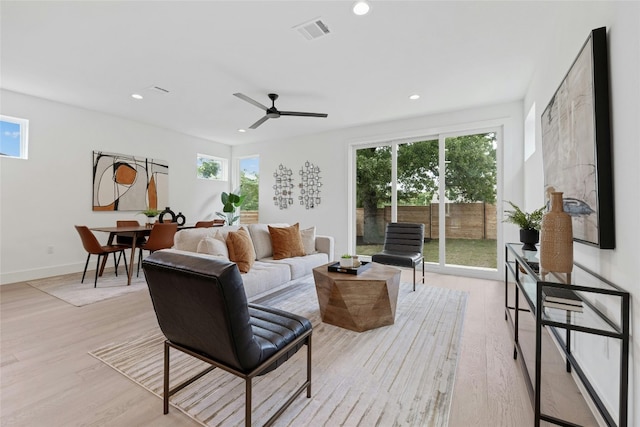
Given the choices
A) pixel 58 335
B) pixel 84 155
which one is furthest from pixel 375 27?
pixel 84 155

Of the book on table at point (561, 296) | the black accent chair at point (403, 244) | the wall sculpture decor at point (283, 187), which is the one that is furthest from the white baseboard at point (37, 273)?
the book on table at point (561, 296)

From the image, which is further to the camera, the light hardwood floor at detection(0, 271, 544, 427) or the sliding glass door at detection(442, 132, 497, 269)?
the sliding glass door at detection(442, 132, 497, 269)

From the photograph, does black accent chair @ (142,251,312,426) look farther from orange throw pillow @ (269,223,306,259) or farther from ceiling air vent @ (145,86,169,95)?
ceiling air vent @ (145,86,169,95)

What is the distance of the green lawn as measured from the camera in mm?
4344

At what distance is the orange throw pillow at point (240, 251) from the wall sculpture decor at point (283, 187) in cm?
318

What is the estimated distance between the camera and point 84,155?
14.9 feet

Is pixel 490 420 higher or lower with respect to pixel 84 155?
lower

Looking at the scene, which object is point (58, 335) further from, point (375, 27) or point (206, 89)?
point (375, 27)

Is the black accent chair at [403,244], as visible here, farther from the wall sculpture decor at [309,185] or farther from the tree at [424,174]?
the wall sculpture decor at [309,185]

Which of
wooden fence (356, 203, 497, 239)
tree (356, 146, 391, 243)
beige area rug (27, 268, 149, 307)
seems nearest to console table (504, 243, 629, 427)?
wooden fence (356, 203, 497, 239)

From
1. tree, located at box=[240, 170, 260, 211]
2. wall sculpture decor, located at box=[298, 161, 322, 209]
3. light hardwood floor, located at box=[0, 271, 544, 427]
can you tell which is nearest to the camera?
light hardwood floor, located at box=[0, 271, 544, 427]

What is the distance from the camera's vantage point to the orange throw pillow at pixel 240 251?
2898mm

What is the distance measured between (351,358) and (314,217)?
3.94 meters

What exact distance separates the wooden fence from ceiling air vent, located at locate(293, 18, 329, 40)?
329cm
